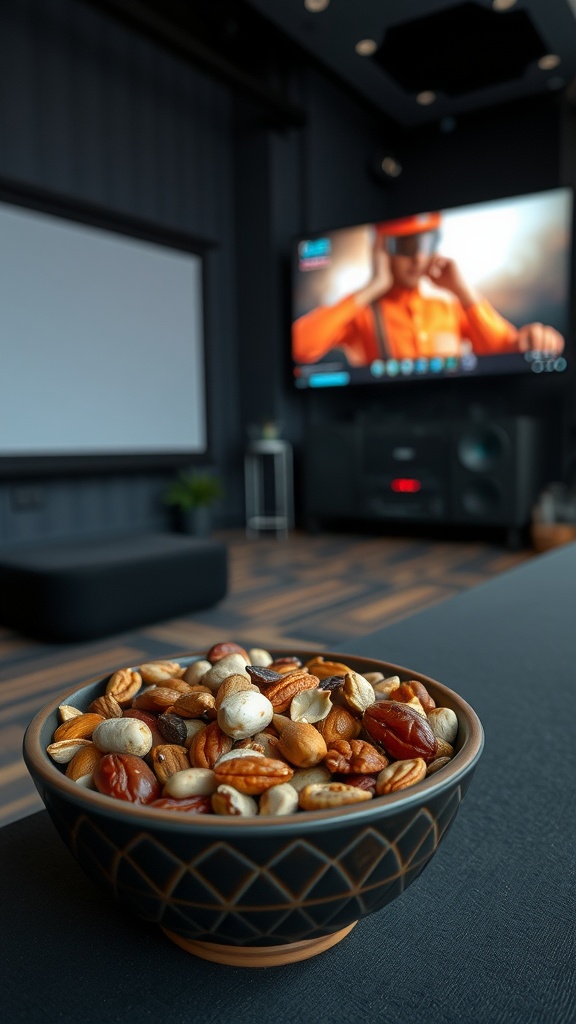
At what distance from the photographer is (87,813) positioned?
0.89 ft

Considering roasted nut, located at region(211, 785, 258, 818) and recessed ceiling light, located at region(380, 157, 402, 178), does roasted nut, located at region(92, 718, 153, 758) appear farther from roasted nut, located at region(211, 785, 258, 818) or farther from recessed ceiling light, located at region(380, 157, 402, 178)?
recessed ceiling light, located at region(380, 157, 402, 178)

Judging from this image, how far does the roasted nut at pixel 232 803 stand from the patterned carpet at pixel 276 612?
95 centimetres

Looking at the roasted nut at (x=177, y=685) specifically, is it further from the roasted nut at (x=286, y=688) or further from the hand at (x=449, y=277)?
the hand at (x=449, y=277)

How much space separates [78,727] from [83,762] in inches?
1.4

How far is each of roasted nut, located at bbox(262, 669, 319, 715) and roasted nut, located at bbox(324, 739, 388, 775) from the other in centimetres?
4

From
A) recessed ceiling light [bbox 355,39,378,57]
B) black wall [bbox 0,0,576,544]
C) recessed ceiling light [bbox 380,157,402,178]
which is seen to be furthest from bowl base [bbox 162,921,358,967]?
recessed ceiling light [bbox 380,157,402,178]

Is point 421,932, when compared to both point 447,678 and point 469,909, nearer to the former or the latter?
point 469,909

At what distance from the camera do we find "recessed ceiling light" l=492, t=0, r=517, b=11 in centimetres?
340

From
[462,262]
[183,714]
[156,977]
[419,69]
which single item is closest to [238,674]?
[183,714]

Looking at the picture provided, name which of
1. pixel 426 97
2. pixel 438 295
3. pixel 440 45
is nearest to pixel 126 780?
pixel 438 295

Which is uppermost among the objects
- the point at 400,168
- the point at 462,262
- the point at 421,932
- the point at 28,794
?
the point at 400,168

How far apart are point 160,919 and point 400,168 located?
18.2 ft

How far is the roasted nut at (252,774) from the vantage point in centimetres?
29

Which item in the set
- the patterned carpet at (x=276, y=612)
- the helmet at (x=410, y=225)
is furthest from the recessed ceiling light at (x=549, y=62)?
the patterned carpet at (x=276, y=612)
